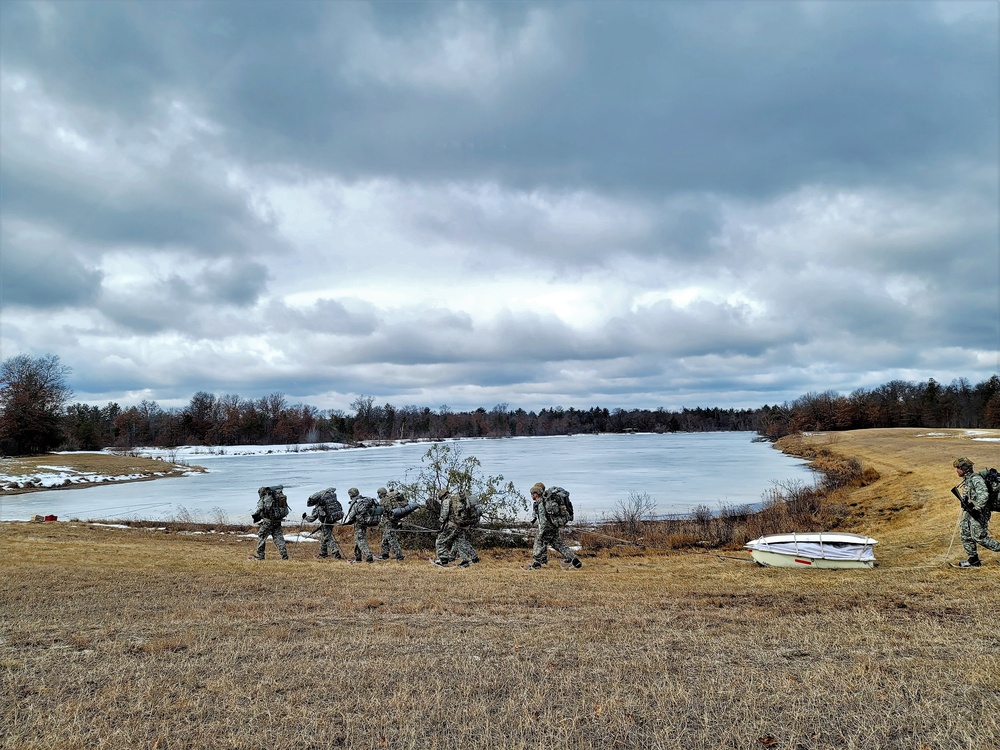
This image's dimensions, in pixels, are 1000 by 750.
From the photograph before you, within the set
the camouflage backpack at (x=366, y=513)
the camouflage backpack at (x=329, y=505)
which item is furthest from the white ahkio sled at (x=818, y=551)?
the camouflage backpack at (x=329, y=505)

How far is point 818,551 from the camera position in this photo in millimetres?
12344

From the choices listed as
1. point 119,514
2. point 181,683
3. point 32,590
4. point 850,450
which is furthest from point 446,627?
point 850,450

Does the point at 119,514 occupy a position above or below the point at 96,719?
below

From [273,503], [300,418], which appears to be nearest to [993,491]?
[273,503]

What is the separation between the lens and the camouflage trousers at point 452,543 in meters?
15.2

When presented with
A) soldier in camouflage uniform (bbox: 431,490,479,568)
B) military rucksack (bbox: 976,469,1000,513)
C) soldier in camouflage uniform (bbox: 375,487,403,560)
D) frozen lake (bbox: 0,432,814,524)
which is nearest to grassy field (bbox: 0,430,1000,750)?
military rucksack (bbox: 976,469,1000,513)

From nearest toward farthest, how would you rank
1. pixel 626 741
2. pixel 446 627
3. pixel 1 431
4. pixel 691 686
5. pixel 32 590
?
pixel 626 741 < pixel 691 686 < pixel 446 627 < pixel 32 590 < pixel 1 431

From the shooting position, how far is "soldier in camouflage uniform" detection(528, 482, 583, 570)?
13.6 meters

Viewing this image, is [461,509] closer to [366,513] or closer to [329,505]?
[366,513]

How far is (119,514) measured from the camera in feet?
94.4

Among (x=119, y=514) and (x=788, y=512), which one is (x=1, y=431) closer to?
(x=119, y=514)

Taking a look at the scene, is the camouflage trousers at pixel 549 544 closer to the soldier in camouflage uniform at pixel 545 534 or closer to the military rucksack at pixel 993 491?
the soldier in camouflage uniform at pixel 545 534

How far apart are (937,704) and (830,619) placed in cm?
300

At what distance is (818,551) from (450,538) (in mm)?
8202
